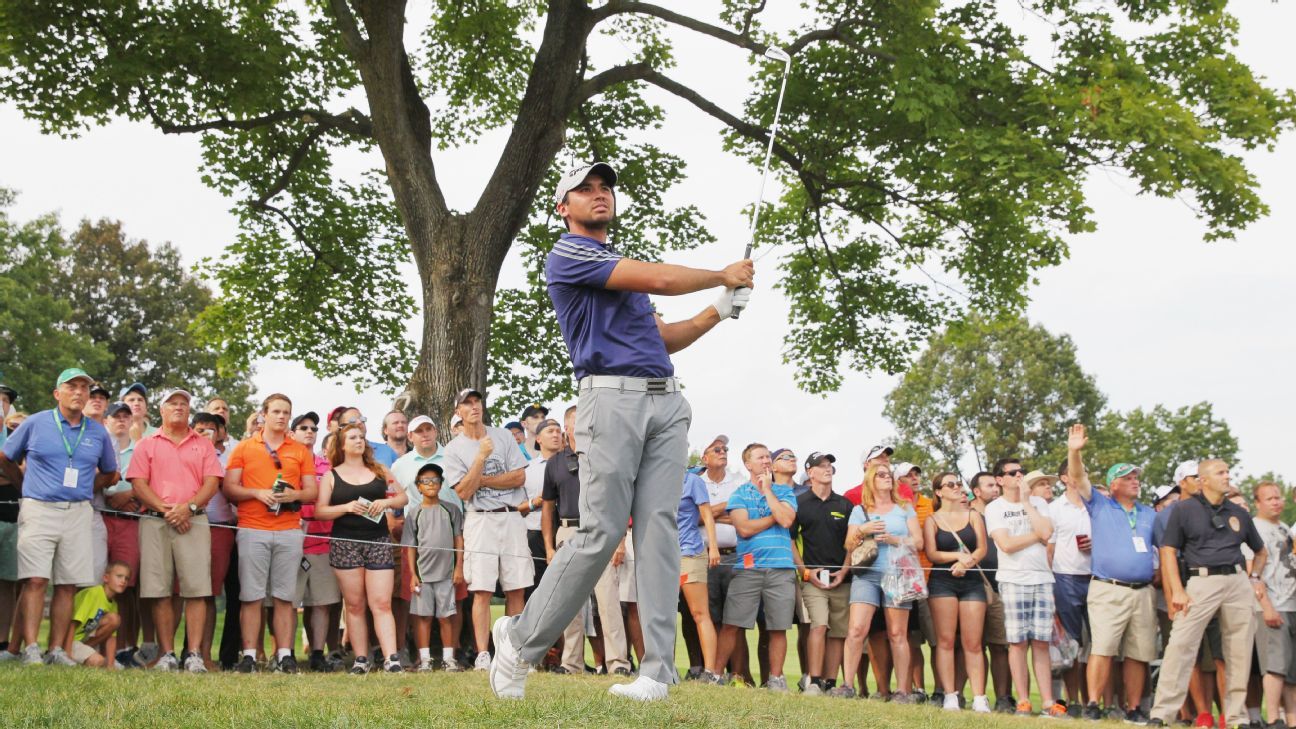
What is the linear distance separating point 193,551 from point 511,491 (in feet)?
9.34

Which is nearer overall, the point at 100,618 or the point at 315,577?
the point at 100,618

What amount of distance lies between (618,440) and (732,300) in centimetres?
87

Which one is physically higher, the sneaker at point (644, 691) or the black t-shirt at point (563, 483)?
the black t-shirt at point (563, 483)

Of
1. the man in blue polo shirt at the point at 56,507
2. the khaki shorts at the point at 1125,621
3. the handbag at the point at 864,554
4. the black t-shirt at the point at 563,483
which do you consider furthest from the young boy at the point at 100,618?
the khaki shorts at the point at 1125,621

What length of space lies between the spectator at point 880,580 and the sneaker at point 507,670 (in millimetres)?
6422

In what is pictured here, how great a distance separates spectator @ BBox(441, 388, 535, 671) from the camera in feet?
37.6

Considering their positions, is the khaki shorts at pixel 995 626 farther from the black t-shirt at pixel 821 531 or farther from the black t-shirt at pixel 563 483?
the black t-shirt at pixel 563 483

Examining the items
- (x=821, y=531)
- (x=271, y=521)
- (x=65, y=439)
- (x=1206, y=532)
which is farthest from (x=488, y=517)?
(x=1206, y=532)

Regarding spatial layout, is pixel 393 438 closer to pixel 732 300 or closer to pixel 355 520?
pixel 355 520

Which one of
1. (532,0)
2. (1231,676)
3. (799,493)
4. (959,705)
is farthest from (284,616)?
(532,0)

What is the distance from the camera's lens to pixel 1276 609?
40.9 feet

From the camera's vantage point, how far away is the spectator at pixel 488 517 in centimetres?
1145

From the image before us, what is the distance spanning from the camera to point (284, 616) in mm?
10898

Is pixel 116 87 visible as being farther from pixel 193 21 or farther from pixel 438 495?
pixel 438 495
